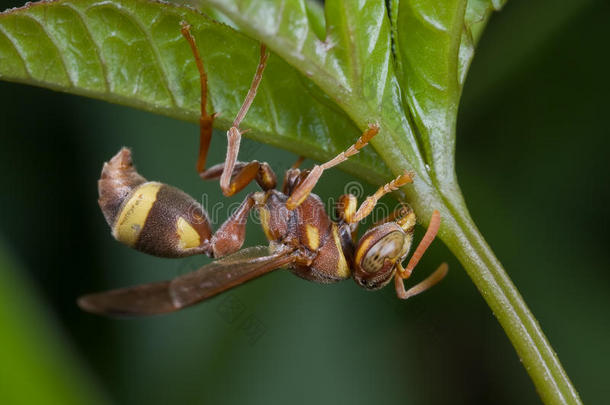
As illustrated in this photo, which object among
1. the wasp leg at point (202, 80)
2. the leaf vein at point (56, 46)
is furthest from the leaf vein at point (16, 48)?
the wasp leg at point (202, 80)

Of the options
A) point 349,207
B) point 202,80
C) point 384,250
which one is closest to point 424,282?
point 384,250

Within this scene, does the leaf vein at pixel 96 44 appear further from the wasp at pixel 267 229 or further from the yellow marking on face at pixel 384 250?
the yellow marking on face at pixel 384 250

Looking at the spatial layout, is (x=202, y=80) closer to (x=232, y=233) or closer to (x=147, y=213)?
(x=147, y=213)

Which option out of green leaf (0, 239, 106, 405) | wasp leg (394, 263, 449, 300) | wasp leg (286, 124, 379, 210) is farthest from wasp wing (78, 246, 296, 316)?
green leaf (0, 239, 106, 405)

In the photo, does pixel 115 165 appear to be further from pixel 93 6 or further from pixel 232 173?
pixel 93 6

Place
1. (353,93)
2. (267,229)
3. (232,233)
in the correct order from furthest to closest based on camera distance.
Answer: (232,233) → (267,229) → (353,93)
